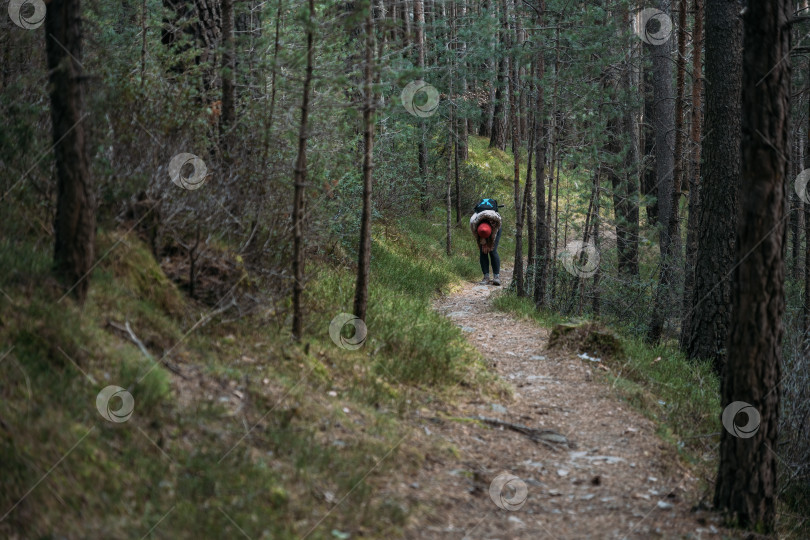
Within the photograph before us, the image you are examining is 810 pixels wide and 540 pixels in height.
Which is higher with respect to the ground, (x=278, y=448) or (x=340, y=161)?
(x=340, y=161)

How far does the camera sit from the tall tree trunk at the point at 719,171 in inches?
370

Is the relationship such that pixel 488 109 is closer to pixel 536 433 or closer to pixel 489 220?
pixel 489 220

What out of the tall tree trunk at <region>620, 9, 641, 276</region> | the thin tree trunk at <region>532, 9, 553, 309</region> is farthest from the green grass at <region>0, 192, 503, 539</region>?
the tall tree trunk at <region>620, 9, 641, 276</region>

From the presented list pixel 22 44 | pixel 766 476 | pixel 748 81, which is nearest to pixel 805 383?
pixel 766 476

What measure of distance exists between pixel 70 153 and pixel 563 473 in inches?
172

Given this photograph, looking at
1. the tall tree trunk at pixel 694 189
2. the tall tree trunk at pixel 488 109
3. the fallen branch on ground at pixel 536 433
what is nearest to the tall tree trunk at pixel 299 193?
the fallen branch on ground at pixel 536 433

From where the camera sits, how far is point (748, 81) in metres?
4.75

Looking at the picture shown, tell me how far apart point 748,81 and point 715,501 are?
120 inches

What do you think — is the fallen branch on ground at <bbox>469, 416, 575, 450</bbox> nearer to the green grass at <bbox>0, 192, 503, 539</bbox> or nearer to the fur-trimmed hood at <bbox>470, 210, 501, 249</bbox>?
the green grass at <bbox>0, 192, 503, 539</bbox>

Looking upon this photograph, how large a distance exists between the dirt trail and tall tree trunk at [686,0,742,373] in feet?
8.82

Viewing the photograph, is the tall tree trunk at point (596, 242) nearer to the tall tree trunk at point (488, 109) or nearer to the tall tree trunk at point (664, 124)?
the tall tree trunk at point (664, 124)

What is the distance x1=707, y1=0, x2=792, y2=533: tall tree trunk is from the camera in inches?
184

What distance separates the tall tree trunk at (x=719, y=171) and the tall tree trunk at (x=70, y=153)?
26.6 feet

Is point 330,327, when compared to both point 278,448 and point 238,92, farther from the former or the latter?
point 238,92
